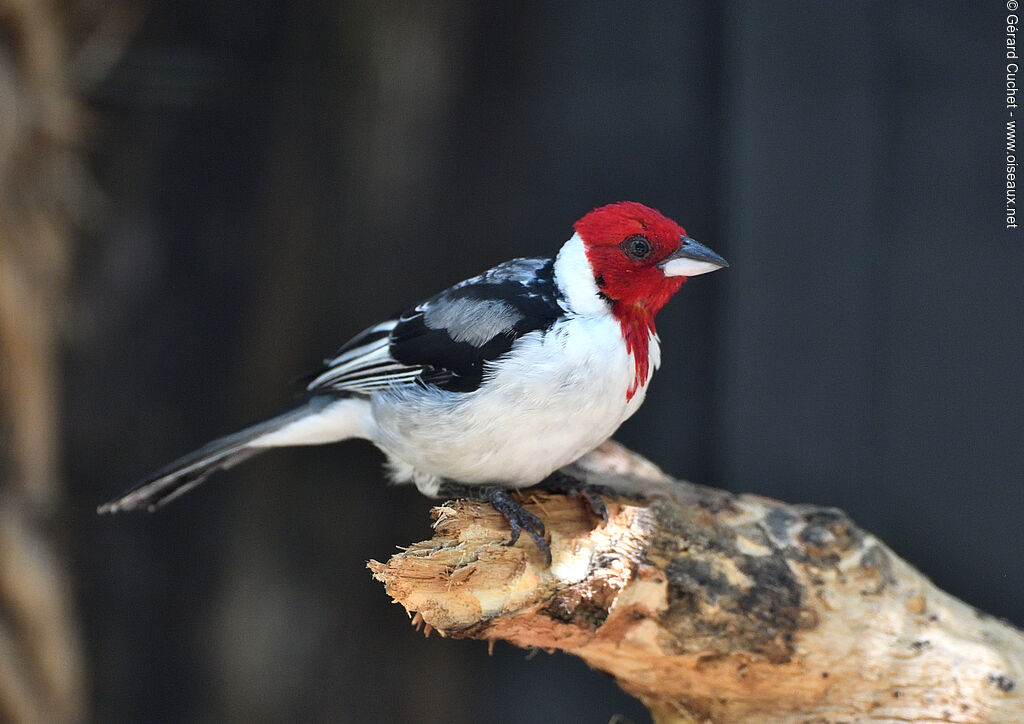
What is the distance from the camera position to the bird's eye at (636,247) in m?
1.94

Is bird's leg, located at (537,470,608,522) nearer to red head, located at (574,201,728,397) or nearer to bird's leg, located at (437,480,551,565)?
bird's leg, located at (437,480,551,565)

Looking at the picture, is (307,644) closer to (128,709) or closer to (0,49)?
(128,709)

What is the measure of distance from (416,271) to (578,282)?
1026mm

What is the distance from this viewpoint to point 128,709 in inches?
120

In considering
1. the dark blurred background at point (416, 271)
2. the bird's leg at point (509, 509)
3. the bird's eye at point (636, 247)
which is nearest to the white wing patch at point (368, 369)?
the bird's leg at point (509, 509)

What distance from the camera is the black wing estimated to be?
1934 millimetres

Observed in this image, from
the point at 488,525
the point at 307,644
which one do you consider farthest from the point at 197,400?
the point at 488,525

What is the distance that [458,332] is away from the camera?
198 cm

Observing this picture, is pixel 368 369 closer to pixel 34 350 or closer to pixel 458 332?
pixel 458 332

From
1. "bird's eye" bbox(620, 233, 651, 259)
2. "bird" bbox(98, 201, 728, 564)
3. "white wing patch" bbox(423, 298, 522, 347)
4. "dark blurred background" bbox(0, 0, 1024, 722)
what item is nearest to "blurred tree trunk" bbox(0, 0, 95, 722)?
Answer: "dark blurred background" bbox(0, 0, 1024, 722)

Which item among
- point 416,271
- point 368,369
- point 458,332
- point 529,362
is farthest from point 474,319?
point 416,271

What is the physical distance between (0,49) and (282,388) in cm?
131

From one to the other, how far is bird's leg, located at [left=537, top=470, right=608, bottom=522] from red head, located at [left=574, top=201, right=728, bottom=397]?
24 centimetres

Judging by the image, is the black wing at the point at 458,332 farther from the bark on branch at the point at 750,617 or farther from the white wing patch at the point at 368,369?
the bark on branch at the point at 750,617
